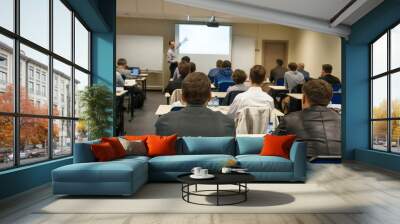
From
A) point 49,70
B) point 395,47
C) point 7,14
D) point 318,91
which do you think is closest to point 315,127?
point 318,91

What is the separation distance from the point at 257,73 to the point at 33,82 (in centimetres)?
281

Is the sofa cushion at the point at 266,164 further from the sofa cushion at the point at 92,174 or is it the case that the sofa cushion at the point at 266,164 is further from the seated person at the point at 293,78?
the seated person at the point at 293,78

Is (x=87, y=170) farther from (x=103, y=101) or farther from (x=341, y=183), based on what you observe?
(x=103, y=101)

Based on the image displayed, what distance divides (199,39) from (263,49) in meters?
2.79

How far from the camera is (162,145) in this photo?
575 centimetres

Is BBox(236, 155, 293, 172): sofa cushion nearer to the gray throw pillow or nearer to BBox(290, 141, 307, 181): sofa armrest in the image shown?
BBox(290, 141, 307, 181): sofa armrest

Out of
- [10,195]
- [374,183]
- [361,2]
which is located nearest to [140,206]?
[10,195]

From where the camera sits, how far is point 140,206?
404 cm

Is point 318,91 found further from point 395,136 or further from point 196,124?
point 395,136

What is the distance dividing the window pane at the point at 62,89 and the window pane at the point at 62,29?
22 centimetres

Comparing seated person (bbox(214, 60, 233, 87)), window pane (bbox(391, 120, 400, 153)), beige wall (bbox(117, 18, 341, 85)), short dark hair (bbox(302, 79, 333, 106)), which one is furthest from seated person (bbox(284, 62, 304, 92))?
short dark hair (bbox(302, 79, 333, 106))

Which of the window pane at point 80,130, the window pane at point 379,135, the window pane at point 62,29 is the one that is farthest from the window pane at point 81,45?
the window pane at point 379,135

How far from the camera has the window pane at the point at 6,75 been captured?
451cm

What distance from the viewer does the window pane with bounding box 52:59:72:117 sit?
647 cm
